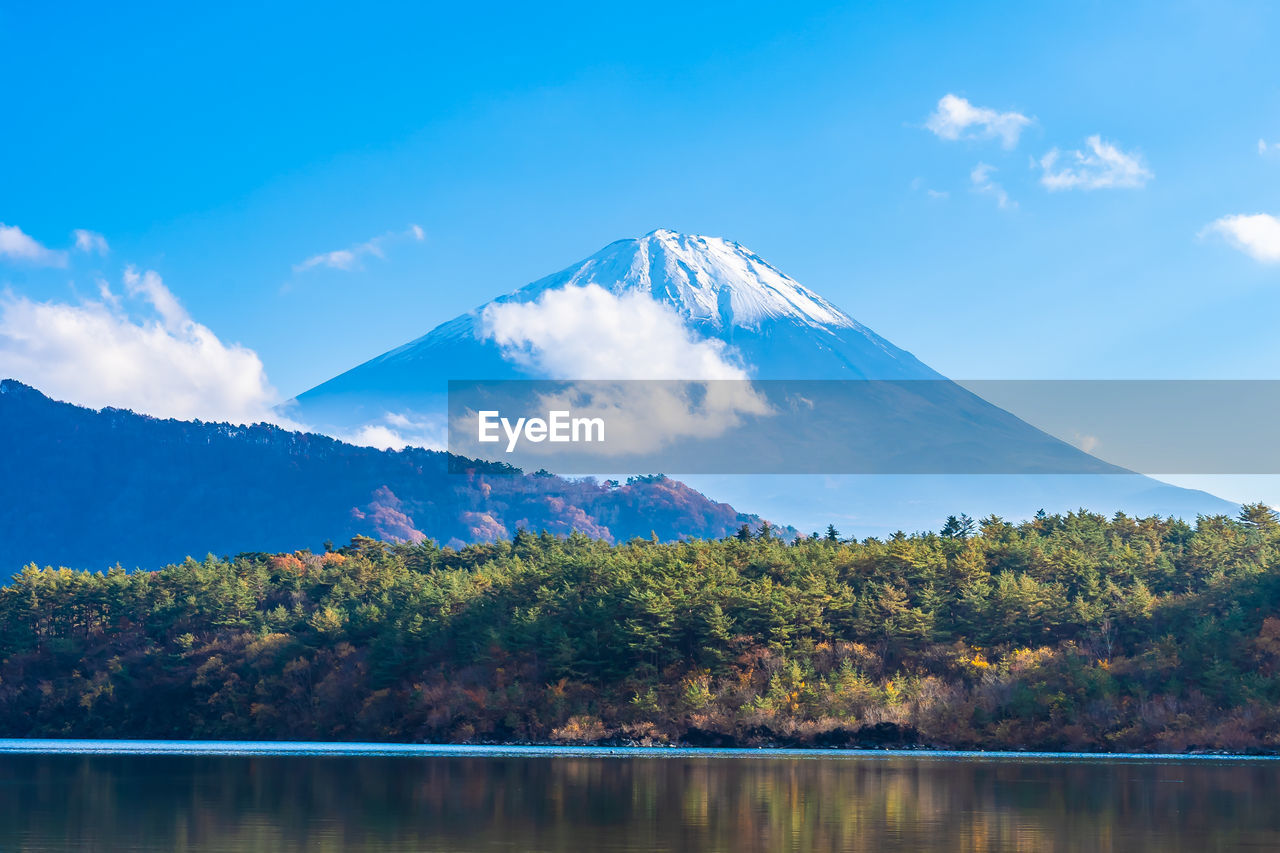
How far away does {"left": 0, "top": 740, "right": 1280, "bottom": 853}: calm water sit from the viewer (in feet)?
96.2

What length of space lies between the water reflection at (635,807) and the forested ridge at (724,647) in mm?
16432

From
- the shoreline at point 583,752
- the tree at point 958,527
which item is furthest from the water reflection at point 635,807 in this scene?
the tree at point 958,527

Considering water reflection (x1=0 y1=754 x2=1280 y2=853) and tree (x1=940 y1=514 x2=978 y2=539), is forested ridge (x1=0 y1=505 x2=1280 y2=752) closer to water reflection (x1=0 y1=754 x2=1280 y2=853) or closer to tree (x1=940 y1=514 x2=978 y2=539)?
tree (x1=940 y1=514 x2=978 y2=539)

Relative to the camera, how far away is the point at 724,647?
8156 centimetres

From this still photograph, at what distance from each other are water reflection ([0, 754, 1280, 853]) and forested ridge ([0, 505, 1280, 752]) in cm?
1643

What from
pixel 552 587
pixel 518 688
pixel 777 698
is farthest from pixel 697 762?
pixel 552 587

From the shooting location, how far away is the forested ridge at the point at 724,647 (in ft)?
243

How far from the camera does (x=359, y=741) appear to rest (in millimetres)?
88250

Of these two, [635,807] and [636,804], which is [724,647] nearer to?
[636,804]

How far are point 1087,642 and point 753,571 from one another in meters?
20.2

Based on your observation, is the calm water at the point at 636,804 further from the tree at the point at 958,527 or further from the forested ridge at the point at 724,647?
the tree at the point at 958,527

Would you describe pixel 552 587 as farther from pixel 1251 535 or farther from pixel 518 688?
pixel 1251 535

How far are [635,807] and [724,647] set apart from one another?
148ft

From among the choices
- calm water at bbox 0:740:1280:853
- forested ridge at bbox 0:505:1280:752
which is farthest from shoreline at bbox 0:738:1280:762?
→ calm water at bbox 0:740:1280:853
